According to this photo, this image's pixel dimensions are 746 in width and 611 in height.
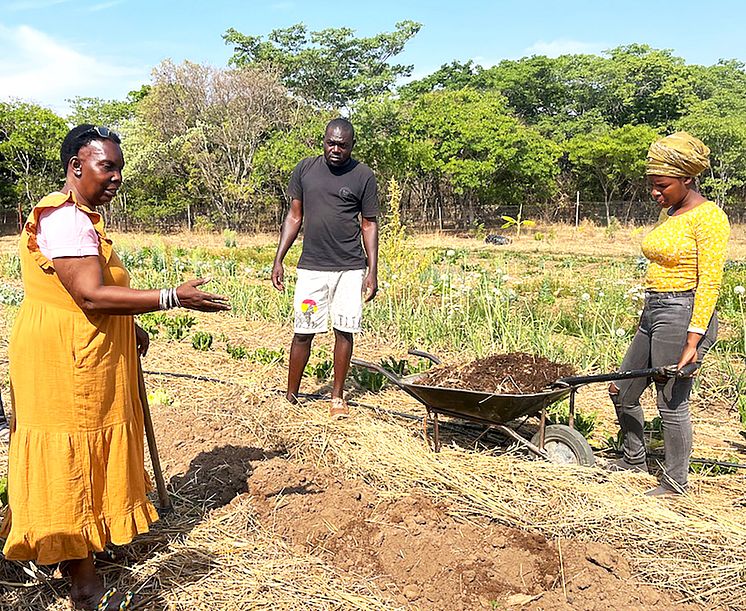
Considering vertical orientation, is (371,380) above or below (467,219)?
below

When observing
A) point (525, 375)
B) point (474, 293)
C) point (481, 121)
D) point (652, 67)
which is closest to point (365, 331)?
point (474, 293)

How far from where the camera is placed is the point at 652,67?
3459 cm

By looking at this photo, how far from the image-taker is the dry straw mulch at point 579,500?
2682 mm

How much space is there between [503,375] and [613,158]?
27589 millimetres

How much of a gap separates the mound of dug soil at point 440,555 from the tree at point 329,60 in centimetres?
2903

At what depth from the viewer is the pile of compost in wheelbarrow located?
3.68m

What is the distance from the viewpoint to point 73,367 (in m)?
2.23

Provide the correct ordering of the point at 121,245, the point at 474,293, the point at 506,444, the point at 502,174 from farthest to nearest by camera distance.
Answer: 1. the point at 502,174
2. the point at 121,245
3. the point at 474,293
4. the point at 506,444

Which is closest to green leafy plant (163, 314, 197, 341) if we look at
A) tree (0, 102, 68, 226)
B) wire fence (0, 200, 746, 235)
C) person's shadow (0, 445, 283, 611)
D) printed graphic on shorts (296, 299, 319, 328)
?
printed graphic on shorts (296, 299, 319, 328)

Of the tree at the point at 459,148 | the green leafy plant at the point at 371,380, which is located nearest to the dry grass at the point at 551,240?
the tree at the point at 459,148

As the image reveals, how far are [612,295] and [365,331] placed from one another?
2842 mm

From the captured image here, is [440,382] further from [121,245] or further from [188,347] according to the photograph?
[121,245]

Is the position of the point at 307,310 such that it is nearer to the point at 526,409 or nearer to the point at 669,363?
the point at 526,409

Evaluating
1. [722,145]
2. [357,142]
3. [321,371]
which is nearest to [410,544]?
[321,371]
